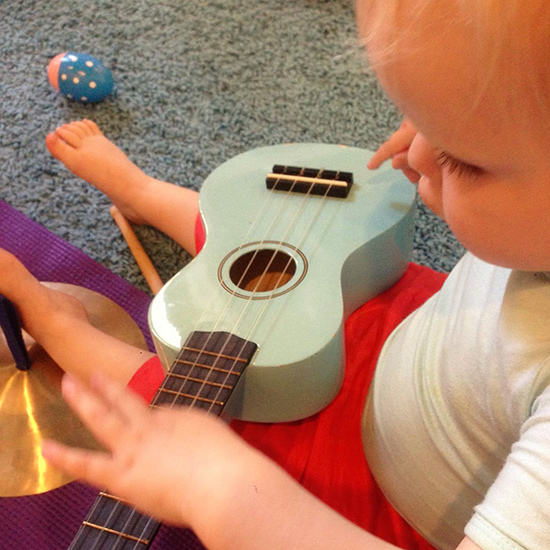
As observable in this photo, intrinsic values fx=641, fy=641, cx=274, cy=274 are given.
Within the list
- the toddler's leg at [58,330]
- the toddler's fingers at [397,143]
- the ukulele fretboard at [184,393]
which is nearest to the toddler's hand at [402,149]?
the toddler's fingers at [397,143]

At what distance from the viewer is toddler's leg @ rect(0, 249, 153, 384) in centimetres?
87

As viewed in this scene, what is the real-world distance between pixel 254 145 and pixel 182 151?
5.6 inches

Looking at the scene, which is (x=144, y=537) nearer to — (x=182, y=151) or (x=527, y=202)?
(x=527, y=202)

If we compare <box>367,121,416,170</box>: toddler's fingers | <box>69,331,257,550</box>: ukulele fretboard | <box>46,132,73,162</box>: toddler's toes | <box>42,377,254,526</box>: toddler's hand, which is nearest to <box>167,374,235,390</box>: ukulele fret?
<box>69,331,257,550</box>: ukulele fretboard

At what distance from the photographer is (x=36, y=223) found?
1146 mm

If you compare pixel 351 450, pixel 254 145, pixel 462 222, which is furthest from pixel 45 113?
pixel 462 222

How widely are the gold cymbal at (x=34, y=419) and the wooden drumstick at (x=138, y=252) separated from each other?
0.30 feet

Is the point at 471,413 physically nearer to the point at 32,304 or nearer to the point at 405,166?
the point at 405,166

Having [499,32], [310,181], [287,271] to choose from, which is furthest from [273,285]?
[499,32]

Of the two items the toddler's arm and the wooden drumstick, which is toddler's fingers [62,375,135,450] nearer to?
the toddler's arm

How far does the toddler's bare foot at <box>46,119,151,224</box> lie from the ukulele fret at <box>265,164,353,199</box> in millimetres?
308

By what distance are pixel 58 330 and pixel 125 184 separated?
319mm

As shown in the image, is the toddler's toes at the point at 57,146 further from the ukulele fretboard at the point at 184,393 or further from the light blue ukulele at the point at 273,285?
the ukulele fretboard at the point at 184,393

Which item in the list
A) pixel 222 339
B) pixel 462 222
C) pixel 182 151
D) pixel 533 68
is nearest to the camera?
pixel 533 68
